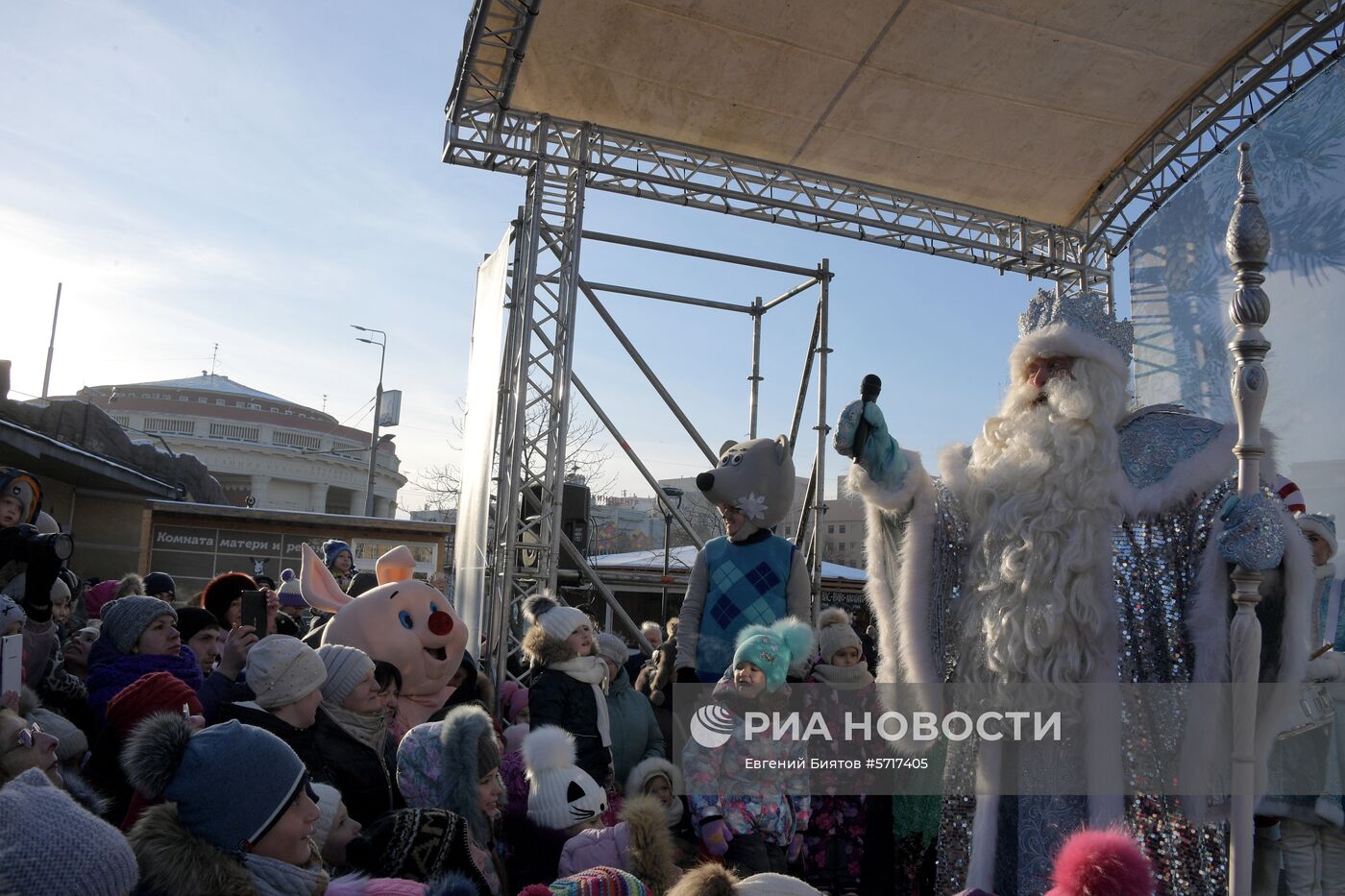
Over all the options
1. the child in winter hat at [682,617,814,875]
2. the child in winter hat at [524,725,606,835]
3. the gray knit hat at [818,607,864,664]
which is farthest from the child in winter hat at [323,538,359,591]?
the child in winter hat at [682,617,814,875]

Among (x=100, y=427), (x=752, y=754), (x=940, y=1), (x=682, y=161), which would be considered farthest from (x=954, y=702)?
(x=100, y=427)

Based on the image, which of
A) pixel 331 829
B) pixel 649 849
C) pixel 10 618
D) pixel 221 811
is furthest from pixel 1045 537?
pixel 10 618

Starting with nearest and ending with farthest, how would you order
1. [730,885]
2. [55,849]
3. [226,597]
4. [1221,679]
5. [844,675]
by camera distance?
1. [55,849]
2. [730,885]
3. [1221,679]
4. [844,675]
5. [226,597]

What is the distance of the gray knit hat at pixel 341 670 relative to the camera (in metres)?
3.13

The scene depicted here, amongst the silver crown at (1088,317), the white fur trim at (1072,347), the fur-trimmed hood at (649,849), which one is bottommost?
the fur-trimmed hood at (649,849)

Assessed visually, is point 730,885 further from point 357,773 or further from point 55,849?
point 357,773

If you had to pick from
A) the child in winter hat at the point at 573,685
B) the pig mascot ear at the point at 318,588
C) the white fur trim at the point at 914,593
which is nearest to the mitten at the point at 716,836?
the child in winter hat at the point at 573,685

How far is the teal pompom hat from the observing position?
11.2 ft

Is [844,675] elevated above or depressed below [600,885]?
above

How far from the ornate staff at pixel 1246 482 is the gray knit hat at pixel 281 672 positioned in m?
2.54

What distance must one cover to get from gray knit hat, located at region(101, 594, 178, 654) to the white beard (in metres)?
2.88

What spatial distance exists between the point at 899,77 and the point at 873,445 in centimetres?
405

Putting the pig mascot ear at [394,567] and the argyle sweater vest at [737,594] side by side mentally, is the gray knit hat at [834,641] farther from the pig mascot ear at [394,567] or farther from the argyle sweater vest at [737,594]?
the pig mascot ear at [394,567]

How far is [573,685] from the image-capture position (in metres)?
4.01
